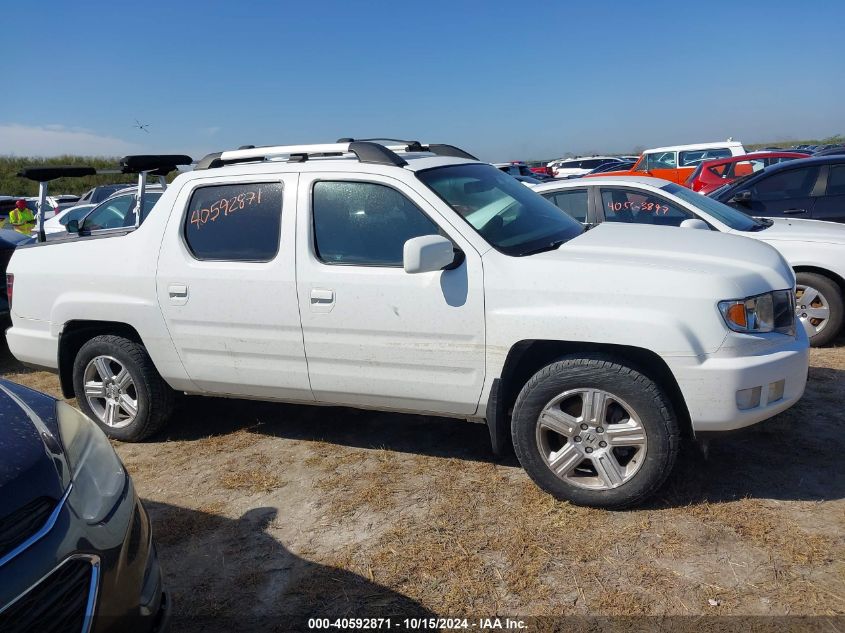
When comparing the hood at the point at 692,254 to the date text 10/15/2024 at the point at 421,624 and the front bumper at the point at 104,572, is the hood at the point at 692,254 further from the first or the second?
the front bumper at the point at 104,572

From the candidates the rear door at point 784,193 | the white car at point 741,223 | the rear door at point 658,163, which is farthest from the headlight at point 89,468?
the rear door at point 658,163

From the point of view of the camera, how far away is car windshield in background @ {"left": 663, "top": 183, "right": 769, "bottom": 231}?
6.49 meters

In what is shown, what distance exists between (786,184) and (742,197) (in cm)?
49

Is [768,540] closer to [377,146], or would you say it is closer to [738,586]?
[738,586]

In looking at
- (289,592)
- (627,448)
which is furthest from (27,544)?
(627,448)

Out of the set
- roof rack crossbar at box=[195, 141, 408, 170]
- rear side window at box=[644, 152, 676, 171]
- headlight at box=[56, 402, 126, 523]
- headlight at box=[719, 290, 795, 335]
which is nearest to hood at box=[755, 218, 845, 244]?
headlight at box=[719, 290, 795, 335]

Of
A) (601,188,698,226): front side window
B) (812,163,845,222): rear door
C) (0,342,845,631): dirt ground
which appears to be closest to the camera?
(0,342,845,631): dirt ground

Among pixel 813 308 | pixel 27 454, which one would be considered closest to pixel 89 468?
pixel 27 454

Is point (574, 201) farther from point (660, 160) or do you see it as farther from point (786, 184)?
point (660, 160)

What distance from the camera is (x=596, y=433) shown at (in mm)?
3551

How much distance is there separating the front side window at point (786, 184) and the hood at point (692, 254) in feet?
14.1

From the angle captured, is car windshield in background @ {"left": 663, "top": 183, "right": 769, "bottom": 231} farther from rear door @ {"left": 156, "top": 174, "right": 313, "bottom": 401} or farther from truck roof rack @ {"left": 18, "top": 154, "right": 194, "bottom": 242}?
truck roof rack @ {"left": 18, "top": 154, "right": 194, "bottom": 242}

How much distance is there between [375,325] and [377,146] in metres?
1.11

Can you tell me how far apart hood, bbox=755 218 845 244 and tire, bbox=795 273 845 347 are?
32 centimetres
